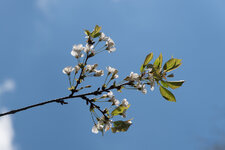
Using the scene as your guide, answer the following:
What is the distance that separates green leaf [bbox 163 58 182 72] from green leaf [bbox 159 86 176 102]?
7.8 inches

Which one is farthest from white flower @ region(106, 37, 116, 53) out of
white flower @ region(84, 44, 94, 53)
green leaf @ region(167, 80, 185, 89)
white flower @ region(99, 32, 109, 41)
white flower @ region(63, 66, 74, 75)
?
green leaf @ region(167, 80, 185, 89)

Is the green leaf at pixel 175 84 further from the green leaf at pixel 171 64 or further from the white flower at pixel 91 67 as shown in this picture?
the white flower at pixel 91 67

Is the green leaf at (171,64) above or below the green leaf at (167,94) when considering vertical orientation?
above

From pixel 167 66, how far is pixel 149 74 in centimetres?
20

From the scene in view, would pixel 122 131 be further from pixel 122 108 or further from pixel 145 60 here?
pixel 145 60

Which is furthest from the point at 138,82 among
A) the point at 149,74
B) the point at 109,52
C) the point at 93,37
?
the point at 93,37

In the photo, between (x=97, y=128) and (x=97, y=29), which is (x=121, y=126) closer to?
(x=97, y=128)

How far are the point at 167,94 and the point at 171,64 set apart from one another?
30 cm

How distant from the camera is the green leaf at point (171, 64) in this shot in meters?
2.36

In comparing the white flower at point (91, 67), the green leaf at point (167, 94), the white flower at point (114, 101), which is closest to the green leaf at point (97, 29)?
the white flower at point (91, 67)

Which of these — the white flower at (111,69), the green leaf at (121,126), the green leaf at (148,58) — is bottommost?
the green leaf at (121,126)

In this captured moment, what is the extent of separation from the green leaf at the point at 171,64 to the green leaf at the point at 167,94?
0.65 feet

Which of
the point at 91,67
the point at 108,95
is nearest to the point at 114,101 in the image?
the point at 108,95

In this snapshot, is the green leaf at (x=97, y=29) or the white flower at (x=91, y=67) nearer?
the white flower at (x=91, y=67)
